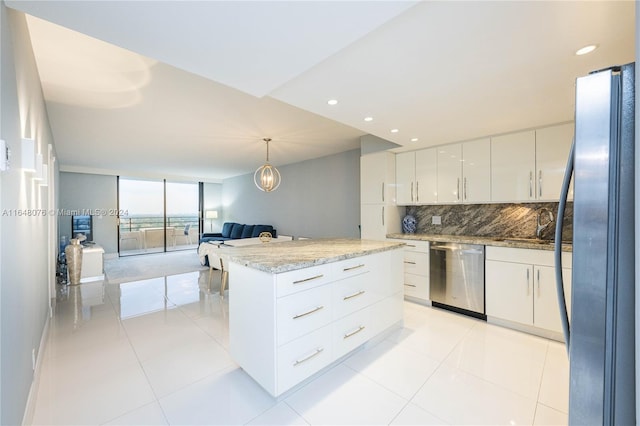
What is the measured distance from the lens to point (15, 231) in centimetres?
138

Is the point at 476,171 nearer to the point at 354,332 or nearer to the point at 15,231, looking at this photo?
the point at 354,332

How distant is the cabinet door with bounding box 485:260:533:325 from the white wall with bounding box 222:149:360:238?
2325mm

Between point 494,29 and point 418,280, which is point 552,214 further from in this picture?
point 494,29

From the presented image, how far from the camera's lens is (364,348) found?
95.8 inches

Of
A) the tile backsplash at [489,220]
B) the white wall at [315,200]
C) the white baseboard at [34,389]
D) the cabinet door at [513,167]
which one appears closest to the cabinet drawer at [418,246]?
the tile backsplash at [489,220]

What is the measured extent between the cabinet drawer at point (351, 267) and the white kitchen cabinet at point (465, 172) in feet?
6.15

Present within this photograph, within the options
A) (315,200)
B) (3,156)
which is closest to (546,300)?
(3,156)

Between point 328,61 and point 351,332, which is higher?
point 328,61

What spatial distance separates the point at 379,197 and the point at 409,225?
26.7 inches

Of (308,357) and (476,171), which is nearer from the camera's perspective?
(308,357)

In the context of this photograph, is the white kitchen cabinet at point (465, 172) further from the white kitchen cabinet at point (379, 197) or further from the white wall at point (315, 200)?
the white wall at point (315, 200)

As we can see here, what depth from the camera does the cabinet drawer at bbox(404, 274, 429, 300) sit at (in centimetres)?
345

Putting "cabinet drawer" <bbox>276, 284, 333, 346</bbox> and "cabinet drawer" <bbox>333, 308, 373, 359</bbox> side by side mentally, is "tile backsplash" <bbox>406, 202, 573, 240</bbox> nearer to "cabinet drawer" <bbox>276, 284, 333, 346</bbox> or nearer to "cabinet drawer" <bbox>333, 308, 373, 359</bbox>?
"cabinet drawer" <bbox>333, 308, 373, 359</bbox>

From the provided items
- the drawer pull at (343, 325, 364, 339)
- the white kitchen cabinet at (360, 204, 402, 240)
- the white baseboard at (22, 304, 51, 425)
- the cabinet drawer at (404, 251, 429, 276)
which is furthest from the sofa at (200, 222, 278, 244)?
the drawer pull at (343, 325, 364, 339)
